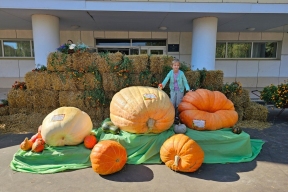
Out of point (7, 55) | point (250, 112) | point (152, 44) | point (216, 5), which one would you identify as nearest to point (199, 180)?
point (250, 112)

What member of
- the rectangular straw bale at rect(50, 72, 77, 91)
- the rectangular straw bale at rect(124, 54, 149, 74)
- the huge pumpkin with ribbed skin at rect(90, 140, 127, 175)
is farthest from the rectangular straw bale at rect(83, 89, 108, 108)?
the huge pumpkin with ribbed skin at rect(90, 140, 127, 175)

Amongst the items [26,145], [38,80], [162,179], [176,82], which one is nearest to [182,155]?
[162,179]

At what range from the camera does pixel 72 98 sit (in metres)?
5.15

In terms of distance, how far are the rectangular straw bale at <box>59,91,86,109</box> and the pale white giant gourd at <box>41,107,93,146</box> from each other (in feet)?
6.25

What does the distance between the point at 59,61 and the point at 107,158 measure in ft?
10.8

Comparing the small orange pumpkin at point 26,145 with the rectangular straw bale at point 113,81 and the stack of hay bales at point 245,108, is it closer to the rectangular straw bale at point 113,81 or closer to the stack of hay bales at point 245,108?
the rectangular straw bale at point 113,81

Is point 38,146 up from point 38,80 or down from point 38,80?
down

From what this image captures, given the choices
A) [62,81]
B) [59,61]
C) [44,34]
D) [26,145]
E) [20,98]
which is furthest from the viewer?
[44,34]

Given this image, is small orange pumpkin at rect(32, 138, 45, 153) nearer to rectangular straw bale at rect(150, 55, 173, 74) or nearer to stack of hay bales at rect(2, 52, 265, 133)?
stack of hay bales at rect(2, 52, 265, 133)

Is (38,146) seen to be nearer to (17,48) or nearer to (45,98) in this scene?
(45,98)

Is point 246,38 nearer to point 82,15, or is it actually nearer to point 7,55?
point 82,15

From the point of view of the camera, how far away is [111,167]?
9.14 ft

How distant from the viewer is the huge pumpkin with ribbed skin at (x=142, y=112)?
3193 mm

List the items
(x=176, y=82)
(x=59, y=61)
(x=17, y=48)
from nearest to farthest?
(x=176, y=82) → (x=59, y=61) → (x=17, y=48)
